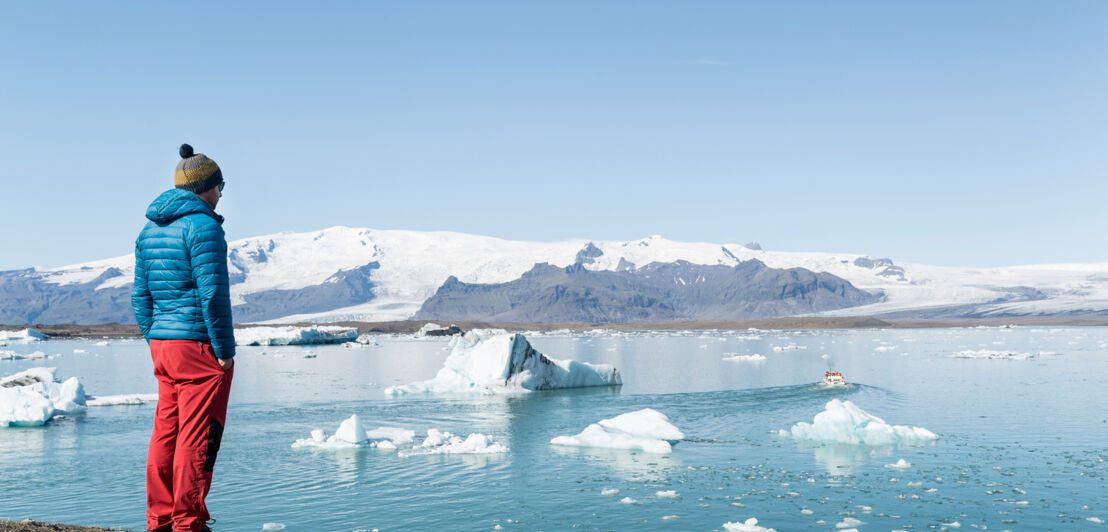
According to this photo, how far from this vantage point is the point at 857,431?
18359 millimetres

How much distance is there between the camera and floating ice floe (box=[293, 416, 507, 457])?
17.8m

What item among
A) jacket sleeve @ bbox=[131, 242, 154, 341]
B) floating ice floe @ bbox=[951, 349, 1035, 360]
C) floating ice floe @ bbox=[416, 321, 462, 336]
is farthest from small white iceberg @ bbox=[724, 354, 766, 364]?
floating ice floe @ bbox=[416, 321, 462, 336]

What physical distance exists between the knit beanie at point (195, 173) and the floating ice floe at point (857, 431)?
15.8 meters

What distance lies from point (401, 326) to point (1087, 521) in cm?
14849

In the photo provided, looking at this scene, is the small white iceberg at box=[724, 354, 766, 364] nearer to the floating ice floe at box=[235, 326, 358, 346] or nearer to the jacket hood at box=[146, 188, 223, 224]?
the jacket hood at box=[146, 188, 223, 224]

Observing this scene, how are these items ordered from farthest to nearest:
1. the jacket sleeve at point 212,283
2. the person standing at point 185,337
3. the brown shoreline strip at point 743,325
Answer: the brown shoreline strip at point 743,325 < the person standing at point 185,337 < the jacket sleeve at point 212,283

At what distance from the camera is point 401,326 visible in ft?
511

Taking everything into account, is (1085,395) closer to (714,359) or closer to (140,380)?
(714,359)

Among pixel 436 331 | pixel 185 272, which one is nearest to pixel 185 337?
pixel 185 272

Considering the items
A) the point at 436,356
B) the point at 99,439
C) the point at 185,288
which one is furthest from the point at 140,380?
the point at 185,288

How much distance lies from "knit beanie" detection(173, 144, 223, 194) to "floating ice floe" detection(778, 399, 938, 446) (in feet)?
51.7

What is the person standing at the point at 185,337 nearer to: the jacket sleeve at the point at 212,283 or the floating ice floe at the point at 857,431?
the jacket sleeve at the point at 212,283

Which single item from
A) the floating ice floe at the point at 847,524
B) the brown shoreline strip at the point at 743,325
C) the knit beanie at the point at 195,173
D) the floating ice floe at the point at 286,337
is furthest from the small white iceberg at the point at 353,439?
the brown shoreline strip at the point at 743,325

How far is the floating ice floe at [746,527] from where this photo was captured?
11.2 m
